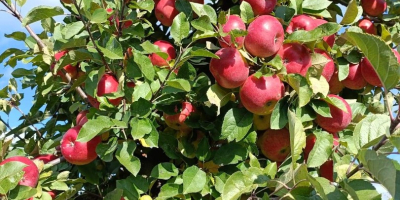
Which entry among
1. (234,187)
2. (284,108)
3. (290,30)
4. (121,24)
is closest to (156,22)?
(121,24)

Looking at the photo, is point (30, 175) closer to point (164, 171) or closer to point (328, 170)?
point (164, 171)

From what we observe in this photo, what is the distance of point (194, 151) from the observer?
Answer: 1514 mm

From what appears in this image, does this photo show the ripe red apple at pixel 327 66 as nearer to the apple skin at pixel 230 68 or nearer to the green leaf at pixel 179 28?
the apple skin at pixel 230 68

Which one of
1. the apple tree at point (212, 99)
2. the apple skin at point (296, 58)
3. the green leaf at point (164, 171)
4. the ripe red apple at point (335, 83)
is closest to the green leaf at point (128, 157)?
the apple tree at point (212, 99)

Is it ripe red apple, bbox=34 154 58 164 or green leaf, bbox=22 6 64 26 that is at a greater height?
green leaf, bbox=22 6 64 26

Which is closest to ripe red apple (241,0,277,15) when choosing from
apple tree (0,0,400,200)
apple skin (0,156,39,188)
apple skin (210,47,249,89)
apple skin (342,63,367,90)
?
apple tree (0,0,400,200)

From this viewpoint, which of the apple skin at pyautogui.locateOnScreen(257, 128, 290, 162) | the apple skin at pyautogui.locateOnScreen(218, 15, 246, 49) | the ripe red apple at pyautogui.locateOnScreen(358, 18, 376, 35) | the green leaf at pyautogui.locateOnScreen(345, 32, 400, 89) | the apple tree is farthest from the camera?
the ripe red apple at pyautogui.locateOnScreen(358, 18, 376, 35)

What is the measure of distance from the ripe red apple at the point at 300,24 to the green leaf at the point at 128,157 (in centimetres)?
67

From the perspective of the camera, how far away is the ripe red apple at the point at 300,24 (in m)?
1.44

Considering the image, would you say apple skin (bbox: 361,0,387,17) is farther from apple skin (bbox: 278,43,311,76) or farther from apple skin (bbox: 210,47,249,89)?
apple skin (bbox: 210,47,249,89)

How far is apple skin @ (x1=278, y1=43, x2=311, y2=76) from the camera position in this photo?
1.36 meters

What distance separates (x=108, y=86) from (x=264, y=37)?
545 millimetres

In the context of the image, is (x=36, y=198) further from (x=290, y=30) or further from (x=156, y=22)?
(x=290, y=30)

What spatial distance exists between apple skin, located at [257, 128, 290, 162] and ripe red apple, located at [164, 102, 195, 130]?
28cm
